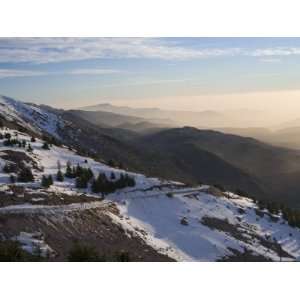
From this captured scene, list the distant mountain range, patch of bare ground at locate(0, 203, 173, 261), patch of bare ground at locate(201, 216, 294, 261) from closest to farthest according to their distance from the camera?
1. patch of bare ground at locate(0, 203, 173, 261)
2. patch of bare ground at locate(201, 216, 294, 261)
3. the distant mountain range

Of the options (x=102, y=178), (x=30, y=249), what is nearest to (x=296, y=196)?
(x=102, y=178)

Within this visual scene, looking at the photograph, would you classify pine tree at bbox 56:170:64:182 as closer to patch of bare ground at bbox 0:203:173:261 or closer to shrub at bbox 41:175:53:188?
shrub at bbox 41:175:53:188

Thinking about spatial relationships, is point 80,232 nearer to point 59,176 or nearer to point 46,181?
point 46,181

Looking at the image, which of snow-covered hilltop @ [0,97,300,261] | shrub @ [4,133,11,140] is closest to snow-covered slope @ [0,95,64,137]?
shrub @ [4,133,11,140]

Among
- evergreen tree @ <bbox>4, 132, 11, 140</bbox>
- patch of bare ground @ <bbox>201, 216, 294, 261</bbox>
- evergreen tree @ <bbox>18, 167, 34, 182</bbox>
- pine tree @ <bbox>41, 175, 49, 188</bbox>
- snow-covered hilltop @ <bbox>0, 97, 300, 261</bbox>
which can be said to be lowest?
patch of bare ground @ <bbox>201, 216, 294, 261</bbox>

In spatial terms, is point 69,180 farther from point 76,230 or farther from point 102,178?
point 76,230
